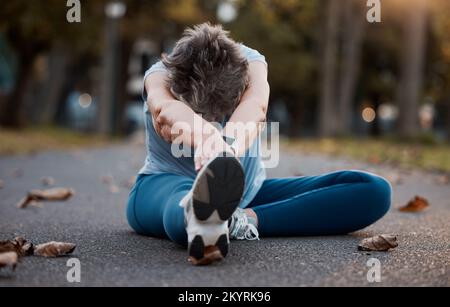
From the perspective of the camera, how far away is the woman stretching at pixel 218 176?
2990 mm

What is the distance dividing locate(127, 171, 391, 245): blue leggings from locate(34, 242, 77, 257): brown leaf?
1.48 ft

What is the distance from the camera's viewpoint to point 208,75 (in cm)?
352

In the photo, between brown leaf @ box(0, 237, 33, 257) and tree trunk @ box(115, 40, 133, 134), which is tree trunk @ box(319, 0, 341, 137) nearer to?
tree trunk @ box(115, 40, 133, 134)

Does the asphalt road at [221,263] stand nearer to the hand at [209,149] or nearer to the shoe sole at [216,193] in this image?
the shoe sole at [216,193]

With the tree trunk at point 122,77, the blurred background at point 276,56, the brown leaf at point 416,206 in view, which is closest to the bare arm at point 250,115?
the brown leaf at point 416,206

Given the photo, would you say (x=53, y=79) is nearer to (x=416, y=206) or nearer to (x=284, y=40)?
(x=284, y=40)

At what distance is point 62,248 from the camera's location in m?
3.46

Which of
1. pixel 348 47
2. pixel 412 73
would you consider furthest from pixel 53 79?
pixel 412 73

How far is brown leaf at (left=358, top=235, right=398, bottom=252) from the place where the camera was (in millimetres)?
3579

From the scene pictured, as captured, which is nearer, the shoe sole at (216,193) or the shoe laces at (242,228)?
the shoe sole at (216,193)

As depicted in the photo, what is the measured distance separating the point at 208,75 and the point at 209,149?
1.77 ft

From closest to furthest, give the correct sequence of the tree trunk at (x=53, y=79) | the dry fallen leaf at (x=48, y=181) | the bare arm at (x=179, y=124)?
the bare arm at (x=179, y=124) < the dry fallen leaf at (x=48, y=181) < the tree trunk at (x=53, y=79)

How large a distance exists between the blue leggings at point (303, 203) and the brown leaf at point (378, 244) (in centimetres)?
21
